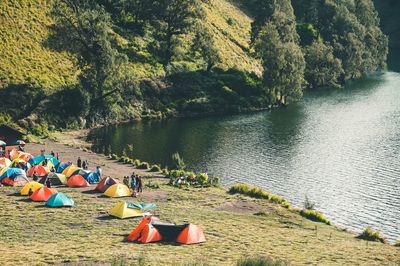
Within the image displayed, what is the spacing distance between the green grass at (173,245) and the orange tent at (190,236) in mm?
661

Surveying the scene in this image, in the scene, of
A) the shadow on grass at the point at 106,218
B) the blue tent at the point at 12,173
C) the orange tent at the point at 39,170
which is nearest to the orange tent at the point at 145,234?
the shadow on grass at the point at 106,218

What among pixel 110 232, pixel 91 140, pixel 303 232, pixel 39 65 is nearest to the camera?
pixel 110 232

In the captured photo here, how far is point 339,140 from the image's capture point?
92.2m

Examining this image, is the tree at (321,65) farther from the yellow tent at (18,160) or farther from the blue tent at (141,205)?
the blue tent at (141,205)

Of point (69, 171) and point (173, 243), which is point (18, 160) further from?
point (173, 243)

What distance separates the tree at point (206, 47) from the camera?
124 m

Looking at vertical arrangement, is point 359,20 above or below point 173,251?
above

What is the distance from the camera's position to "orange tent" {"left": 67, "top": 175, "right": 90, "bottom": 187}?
58688 millimetres

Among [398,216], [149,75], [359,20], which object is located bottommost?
[398,216]

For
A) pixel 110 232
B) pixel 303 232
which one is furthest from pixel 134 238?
pixel 303 232

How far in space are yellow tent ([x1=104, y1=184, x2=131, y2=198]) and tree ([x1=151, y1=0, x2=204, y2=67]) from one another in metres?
70.4

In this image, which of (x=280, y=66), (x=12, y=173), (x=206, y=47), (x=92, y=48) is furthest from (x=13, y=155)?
(x=280, y=66)

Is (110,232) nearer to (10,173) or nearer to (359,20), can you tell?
(10,173)

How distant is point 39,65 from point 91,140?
2286cm
